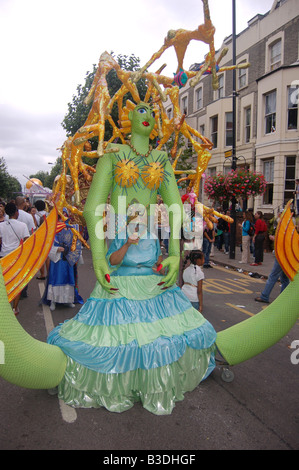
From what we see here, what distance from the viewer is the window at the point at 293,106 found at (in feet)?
44.5

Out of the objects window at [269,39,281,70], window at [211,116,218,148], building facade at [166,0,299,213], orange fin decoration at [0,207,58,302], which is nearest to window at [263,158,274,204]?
building facade at [166,0,299,213]

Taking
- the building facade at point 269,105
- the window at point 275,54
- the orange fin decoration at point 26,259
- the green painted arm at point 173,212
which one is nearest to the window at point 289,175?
the building facade at point 269,105

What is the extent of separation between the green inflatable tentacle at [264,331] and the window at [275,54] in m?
15.2

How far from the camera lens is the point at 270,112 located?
49.3 feet

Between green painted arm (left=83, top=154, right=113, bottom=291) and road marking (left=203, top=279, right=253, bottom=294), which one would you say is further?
road marking (left=203, top=279, right=253, bottom=294)

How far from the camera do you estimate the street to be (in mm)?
2291

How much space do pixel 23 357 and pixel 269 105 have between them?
15.6 meters

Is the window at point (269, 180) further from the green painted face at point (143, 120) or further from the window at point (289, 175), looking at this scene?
the green painted face at point (143, 120)

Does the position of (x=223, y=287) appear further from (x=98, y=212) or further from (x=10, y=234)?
(x=98, y=212)

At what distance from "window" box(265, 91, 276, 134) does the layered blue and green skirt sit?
14.1m

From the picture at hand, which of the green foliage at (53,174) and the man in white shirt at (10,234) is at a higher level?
the green foliage at (53,174)

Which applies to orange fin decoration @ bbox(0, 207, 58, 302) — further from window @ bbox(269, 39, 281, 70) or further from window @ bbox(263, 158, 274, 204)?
window @ bbox(269, 39, 281, 70)

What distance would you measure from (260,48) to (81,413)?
17752 millimetres
